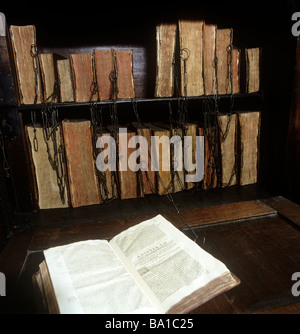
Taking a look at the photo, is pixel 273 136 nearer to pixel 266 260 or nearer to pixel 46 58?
pixel 266 260

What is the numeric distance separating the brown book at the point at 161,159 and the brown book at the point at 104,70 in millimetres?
255

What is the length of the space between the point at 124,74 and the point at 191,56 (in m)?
0.29

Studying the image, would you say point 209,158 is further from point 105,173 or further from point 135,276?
point 135,276

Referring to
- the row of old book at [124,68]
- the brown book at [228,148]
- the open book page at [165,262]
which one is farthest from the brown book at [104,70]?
the open book page at [165,262]

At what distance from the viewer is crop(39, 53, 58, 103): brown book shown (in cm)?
108

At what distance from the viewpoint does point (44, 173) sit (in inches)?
44.7

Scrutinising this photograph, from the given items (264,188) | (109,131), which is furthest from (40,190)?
(264,188)

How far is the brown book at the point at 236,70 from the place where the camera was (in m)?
1.23

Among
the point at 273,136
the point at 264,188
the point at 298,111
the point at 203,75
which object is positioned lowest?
the point at 264,188

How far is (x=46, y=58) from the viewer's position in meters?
1.08

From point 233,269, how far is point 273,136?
2.80 feet

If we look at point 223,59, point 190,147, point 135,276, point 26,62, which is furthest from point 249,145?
point 26,62

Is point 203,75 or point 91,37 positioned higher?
point 91,37

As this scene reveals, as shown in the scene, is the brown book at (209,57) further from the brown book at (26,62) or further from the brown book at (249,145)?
the brown book at (26,62)
